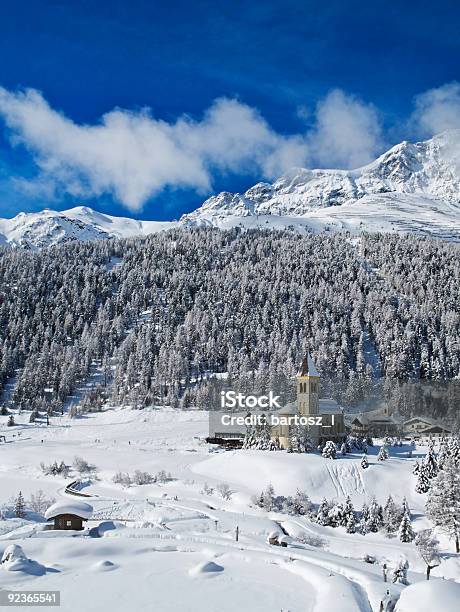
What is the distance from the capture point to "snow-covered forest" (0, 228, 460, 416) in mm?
120388

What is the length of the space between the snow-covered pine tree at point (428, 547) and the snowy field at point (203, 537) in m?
0.84

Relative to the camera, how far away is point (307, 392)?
79.8 metres

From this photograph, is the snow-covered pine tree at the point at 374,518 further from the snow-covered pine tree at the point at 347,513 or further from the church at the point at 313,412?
the church at the point at 313,412

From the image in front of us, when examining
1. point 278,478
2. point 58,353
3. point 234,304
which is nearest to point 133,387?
point 58,353

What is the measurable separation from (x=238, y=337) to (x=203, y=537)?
113 metres

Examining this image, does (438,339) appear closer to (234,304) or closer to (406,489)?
(234,304)

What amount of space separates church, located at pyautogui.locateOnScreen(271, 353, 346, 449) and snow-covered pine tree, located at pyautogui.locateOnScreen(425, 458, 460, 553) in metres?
30.9

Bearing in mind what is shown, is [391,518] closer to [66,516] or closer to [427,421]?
[66,516]

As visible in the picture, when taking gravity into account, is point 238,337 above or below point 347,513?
above

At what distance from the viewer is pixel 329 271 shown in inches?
7849

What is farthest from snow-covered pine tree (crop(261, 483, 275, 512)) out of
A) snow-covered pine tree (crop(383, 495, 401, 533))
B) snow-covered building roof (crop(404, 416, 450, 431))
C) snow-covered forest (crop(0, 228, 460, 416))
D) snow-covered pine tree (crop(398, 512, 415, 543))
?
snow-covered forest (crop(0, 228, 460, 416))

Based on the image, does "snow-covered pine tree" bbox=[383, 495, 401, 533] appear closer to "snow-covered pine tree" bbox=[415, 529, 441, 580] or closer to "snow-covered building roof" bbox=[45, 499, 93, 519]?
"snow-covered pine tree" bbox=[415, 529, 441, 580]

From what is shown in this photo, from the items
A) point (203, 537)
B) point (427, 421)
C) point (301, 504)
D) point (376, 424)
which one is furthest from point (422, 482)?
point (376, 424)

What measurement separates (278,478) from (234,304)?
386 ft
